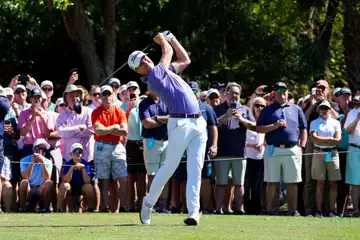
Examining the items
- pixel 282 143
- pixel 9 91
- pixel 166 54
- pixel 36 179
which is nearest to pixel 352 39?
pixel 282 143

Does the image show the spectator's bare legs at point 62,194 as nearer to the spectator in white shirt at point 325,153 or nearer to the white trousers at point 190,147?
the spectator in white shirt at point 325,153

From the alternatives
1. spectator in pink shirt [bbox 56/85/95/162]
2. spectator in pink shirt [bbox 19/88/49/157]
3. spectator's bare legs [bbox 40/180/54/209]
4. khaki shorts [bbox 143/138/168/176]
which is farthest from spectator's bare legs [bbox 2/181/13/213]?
khaki shorts [bbox 143/138/168/176]

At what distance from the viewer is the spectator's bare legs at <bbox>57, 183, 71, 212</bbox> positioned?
19.0 meters

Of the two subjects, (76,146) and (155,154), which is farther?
(76,146)

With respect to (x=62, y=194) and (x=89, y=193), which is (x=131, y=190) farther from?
(x=62, y=194)

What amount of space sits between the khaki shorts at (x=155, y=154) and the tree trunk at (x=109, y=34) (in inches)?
488

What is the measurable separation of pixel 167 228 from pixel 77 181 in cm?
555

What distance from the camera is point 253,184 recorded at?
20094 mm

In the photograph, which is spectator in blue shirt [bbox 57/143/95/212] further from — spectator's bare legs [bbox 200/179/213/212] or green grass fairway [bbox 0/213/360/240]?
spectator's bare legs [bbox 200/179/213/212]

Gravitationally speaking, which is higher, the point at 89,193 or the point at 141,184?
the point at 141,184

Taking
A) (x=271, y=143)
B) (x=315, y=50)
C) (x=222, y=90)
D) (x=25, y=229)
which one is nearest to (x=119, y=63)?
(x=315, y=50)

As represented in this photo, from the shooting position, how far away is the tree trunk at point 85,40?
3064 cm

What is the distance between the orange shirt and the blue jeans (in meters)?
2.52

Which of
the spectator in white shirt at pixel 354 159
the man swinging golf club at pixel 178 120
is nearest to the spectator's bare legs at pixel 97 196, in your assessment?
the spectator in white shirt at pixel 354 159
